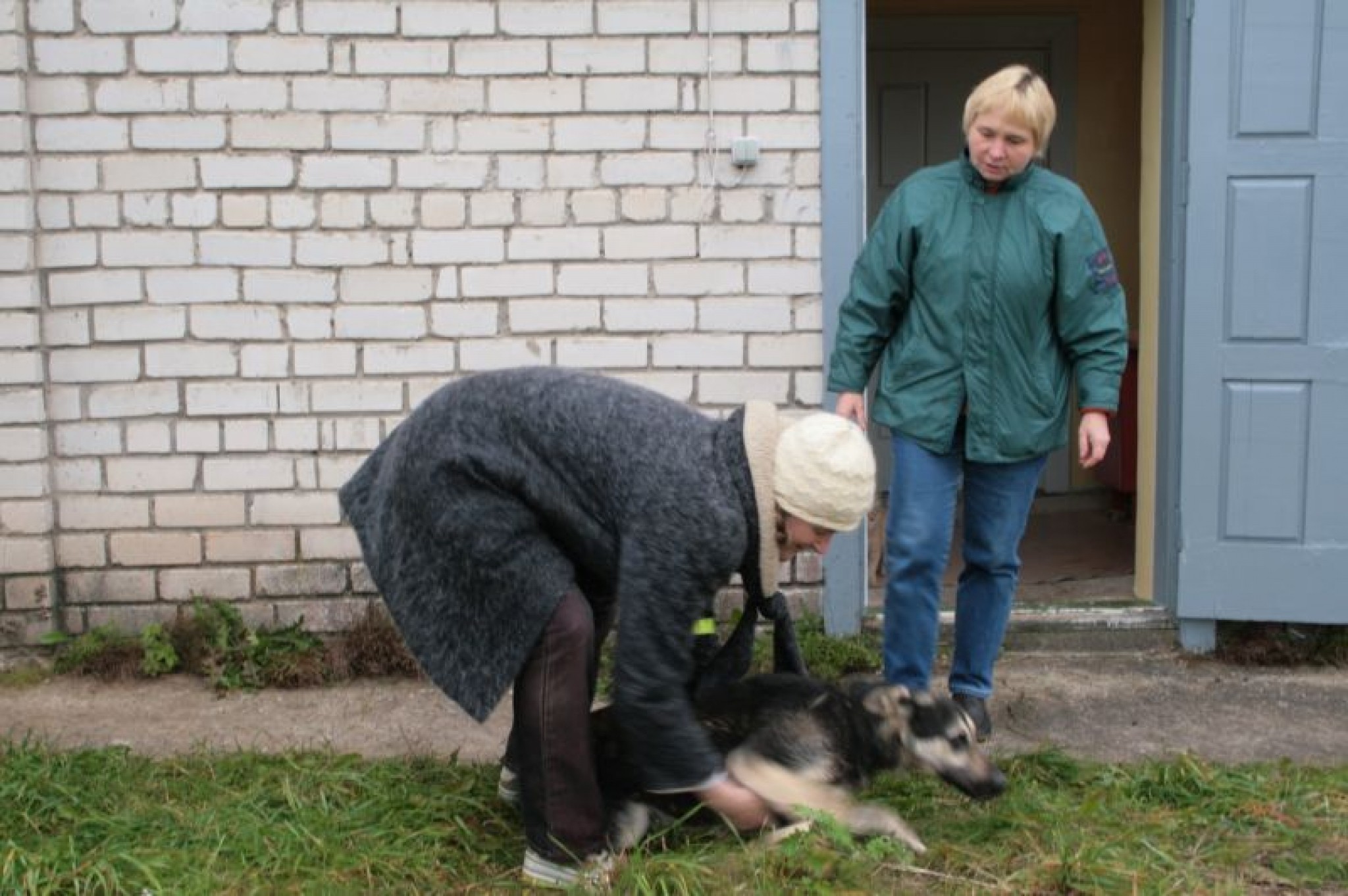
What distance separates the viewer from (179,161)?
5762mm

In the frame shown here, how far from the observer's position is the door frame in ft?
18.8

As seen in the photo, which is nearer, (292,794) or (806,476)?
(806,476)

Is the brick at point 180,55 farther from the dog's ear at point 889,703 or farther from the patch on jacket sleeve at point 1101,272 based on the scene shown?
the dog's ear at point 889,703

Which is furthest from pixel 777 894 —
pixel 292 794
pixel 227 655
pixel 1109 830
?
pixel 227 655

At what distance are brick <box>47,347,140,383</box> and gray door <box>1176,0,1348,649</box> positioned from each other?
164 inches

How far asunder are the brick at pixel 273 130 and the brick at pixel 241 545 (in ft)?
5.01

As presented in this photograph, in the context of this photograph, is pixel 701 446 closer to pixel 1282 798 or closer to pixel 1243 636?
pixel 1282 798

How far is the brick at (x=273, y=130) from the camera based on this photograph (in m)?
5.75

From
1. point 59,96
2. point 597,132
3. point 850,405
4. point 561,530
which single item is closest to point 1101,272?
point 850,405

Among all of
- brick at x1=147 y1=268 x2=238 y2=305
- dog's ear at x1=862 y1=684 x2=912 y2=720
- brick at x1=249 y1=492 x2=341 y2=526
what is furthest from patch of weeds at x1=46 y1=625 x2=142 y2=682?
dog's ear at x1=862 y1=684 x2=912 y2=720

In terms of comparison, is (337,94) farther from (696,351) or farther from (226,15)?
(696,351)

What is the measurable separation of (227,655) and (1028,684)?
122 inches

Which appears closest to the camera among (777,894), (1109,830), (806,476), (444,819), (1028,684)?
(806,476)

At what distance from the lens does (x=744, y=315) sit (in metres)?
5.88
